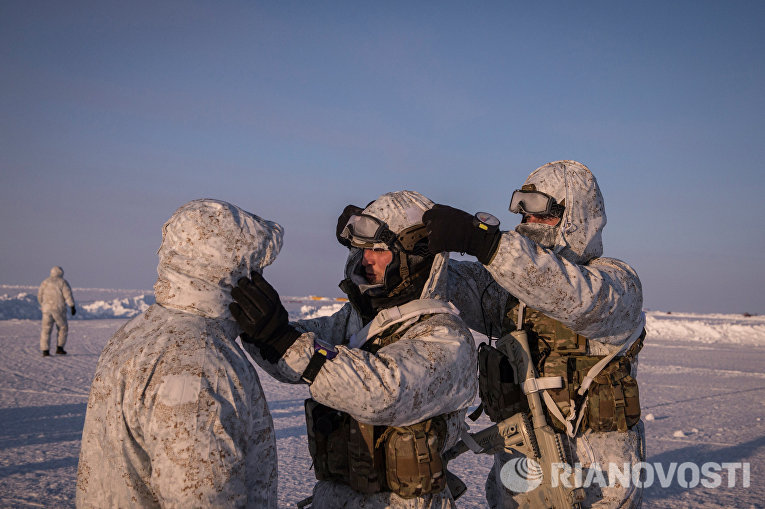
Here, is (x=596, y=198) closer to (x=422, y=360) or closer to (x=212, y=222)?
(x=422, y=360)

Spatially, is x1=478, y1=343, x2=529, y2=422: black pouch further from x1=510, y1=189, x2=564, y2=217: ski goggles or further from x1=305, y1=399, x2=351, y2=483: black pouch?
x1=305, y1=399, x2=351, y2=483: black pouch

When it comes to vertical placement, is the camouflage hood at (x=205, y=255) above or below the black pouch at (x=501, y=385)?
above

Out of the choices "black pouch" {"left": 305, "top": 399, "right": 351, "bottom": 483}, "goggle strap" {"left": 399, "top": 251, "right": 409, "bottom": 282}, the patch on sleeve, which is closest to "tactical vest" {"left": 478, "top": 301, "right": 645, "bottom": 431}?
"goggle strap" {"left": 399, "top": 251, "right": 409, "bottom": 282}

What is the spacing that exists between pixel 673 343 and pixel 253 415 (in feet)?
70.5

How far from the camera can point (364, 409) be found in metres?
2.10

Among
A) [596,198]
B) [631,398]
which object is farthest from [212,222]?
[631,398]

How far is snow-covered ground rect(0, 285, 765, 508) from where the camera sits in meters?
5.29

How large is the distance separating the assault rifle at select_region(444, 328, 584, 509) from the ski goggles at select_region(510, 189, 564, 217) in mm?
675

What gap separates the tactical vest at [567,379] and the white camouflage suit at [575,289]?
99 mm

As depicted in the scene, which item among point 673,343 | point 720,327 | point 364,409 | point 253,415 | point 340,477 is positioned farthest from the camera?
point 720,327

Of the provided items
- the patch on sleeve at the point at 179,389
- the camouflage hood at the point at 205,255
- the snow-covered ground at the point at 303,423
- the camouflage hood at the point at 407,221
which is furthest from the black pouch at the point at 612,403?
the snow-covered ground at the point at 303,423

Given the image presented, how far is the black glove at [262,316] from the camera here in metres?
2.08

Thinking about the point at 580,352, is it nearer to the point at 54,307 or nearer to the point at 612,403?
the point at 612,403

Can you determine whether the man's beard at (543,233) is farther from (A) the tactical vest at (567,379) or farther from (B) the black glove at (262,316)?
(B) the black glove at (262,316)
